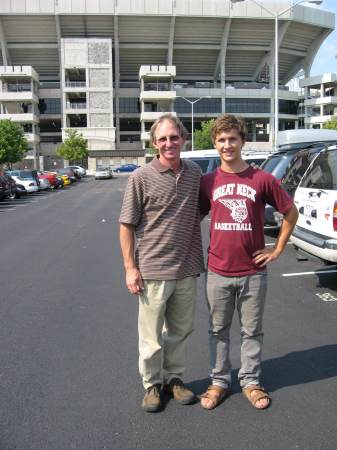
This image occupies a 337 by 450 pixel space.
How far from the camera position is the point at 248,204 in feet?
10.6

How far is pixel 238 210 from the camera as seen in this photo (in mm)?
3254

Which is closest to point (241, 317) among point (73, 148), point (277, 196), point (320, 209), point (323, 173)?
point (277, 196)

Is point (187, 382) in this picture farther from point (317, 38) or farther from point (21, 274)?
point (317, 38)

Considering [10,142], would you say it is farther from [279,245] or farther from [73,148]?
[279,245]

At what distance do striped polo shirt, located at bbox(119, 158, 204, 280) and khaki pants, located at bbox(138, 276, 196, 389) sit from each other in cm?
9

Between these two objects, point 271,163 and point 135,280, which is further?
point 271,163

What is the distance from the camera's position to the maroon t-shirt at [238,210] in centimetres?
325

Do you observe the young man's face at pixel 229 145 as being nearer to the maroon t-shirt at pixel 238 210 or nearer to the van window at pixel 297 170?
the maroon t-shirt at pixel 238 210

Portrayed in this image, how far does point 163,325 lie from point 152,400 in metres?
0.51

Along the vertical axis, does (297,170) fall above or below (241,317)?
above

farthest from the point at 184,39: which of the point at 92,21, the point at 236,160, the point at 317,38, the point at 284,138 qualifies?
the point at 236,160

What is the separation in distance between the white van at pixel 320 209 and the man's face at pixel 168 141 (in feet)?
10.5

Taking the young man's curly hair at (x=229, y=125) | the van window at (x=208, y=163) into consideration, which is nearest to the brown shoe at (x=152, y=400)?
the young man's curly hair at (x=229, y=125)

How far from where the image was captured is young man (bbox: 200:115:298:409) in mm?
3268
